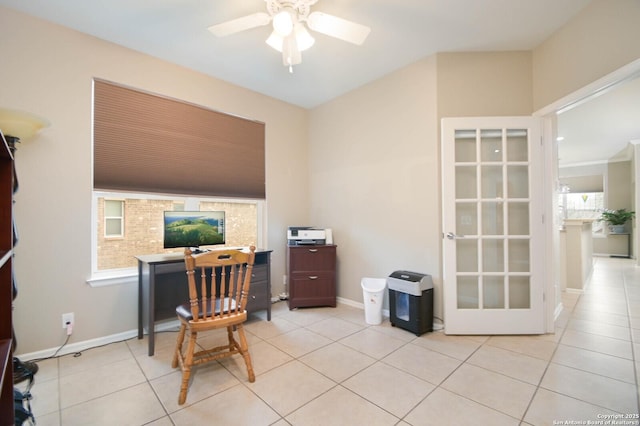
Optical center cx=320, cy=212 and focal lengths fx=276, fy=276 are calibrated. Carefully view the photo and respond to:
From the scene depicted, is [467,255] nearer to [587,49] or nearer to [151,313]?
[587,49]

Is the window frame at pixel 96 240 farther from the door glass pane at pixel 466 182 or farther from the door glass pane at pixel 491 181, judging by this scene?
the door glass pane at pixel 491 181

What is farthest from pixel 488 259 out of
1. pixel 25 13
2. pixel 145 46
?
pixel 25 13

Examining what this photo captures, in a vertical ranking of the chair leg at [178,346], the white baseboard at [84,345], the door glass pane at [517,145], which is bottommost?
the white baseboard at [84,345]

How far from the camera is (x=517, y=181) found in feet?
8.77

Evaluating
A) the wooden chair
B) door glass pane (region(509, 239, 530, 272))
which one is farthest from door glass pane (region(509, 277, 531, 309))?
the wooden chair

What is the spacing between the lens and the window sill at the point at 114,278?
2.42m

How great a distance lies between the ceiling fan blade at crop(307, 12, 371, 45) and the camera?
183 centimetres

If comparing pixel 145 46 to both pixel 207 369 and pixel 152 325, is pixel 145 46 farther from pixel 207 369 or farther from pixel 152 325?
pixel 207 369

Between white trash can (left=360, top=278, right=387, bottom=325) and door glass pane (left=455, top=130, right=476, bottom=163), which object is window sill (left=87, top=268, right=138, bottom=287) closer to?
white trash can (left=360, top=278, right=387, bottom=325)

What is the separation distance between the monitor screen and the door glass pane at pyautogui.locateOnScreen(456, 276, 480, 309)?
2.47m

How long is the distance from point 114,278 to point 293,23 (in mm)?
2618

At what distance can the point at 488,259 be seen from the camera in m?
2.70

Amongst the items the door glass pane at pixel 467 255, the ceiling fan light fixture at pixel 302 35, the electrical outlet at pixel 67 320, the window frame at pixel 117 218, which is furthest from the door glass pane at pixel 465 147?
the electrical outlet at pixel 67 320

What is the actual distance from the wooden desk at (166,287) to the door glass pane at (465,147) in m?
2.25
